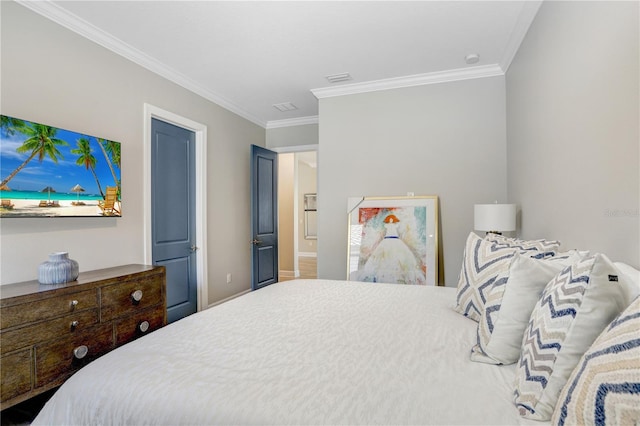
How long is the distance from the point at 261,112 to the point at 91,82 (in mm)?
2386

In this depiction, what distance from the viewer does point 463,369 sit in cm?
112

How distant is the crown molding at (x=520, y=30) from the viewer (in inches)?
93.0

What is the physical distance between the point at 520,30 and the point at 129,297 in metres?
3.69

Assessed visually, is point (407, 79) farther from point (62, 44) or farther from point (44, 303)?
point (44, 303)

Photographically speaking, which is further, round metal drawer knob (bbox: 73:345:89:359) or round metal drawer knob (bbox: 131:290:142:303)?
Result: round metal drawer knob (bbox: 131:290:142:303)

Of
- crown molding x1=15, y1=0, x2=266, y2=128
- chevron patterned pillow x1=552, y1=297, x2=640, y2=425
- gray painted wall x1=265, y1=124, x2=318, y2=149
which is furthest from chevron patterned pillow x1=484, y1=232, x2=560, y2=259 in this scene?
gray painted wall x1=265, y1=124, x2=318, y2=149

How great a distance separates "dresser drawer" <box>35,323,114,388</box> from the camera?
6.26 feet

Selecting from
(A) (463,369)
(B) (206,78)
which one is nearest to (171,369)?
(A) (463,369)

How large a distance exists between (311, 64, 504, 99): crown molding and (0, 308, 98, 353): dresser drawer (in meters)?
3.17

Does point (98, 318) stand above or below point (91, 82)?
below

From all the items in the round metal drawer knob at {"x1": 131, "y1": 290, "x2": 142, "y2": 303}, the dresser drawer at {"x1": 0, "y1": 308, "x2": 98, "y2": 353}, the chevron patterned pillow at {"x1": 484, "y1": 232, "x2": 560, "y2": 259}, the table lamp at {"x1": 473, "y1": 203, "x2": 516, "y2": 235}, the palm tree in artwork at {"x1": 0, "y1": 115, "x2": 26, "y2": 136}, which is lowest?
the dresser drawer at {"x1": 0, "y1": 308, "x2": 98, "y2": 353}

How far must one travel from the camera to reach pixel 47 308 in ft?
6.36

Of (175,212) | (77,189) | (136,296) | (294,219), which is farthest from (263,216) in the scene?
(77,189)

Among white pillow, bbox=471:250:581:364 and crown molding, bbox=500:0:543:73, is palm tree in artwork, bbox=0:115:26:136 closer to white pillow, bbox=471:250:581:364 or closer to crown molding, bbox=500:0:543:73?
white pillow, bbox=471:250:581:364
